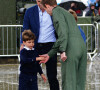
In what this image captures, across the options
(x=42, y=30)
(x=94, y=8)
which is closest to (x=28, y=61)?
(x=42, y=30)

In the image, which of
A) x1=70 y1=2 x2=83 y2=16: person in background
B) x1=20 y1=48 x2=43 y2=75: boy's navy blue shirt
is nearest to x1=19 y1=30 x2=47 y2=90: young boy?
x1=20 y1=48 x2=43 y2=75: boy's navy blue shirt

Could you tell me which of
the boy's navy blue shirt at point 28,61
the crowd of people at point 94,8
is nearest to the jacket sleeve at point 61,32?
the boy's navy blue shirt at point 28,61

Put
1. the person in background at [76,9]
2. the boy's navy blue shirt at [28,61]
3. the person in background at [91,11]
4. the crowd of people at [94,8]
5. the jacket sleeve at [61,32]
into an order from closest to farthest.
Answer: the jacket sleeve at [61,32] → the boy's navy blue shirt at [28,61] → the person in background at [91,11] → the crowd of people at [94,8] → the person in background at [76,9]

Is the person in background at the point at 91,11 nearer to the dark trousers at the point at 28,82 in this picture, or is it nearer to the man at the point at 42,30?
the man at the point at 42,30

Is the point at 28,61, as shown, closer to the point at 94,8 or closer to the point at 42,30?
the point at 42,30

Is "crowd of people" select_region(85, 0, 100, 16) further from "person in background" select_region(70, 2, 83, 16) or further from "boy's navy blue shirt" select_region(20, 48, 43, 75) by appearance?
"boy's navy blue shirt" select_region(20, 48, 43, 75)

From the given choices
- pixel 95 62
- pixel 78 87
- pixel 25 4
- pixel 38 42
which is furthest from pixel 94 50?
pixel 78 87

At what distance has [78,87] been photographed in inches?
227

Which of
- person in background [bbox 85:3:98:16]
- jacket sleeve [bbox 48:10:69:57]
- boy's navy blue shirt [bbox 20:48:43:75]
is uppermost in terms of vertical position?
person in background [bbox 85:3:98:16]

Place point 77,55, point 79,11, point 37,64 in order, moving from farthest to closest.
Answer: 1. point 79,11
2. point 37,64
3. point 77,55

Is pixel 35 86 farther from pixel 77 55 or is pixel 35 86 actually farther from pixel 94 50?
pixel 94 50

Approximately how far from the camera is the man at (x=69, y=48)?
18.3 feet

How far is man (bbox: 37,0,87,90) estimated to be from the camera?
5.58 metres

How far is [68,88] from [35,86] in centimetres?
56
